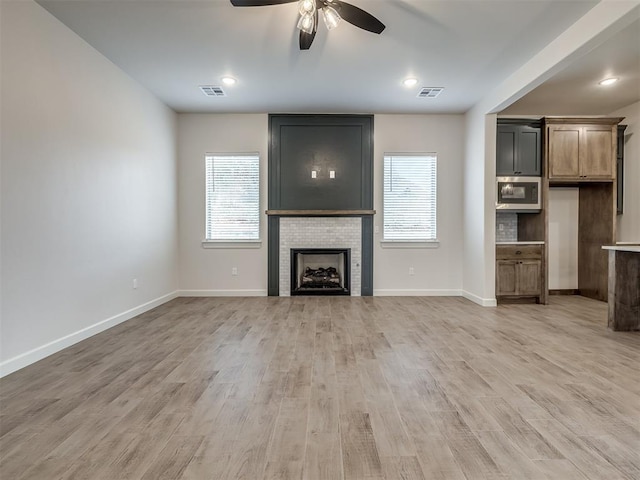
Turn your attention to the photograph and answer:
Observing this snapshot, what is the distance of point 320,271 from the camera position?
584 centimetres

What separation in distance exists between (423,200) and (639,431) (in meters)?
4.26

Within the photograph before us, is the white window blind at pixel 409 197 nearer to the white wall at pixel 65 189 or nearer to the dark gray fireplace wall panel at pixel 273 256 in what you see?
the dark gray fireplace wall panel at pixel 273 256

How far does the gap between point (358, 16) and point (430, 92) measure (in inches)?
92.2

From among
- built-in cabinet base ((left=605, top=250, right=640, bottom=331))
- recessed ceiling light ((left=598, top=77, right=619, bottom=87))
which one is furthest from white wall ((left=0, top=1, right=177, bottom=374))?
recessed ceiling light ((left=598, top=77, right=619, bottom=87))

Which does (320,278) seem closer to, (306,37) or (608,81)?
(306,37)

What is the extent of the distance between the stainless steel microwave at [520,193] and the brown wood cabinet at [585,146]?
0.97 ft

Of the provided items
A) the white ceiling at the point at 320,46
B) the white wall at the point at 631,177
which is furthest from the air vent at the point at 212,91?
the white wall at the point at 631,177

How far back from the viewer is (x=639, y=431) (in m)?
1.78

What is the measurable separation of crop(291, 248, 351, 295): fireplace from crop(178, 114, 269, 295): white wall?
0.54 metres

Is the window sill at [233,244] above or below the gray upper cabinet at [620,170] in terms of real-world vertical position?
below

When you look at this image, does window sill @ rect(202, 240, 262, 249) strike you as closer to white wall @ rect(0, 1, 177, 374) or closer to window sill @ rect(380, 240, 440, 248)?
white wall @ rect(0, 1, 177, 374)

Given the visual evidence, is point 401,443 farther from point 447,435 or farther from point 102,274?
point 102,274

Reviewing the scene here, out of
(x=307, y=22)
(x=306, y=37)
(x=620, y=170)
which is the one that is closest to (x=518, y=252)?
(x=620, y=170)

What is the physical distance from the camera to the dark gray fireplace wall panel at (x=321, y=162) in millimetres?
5594
